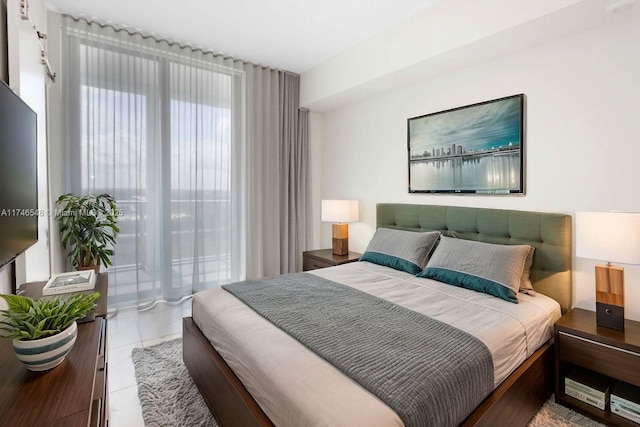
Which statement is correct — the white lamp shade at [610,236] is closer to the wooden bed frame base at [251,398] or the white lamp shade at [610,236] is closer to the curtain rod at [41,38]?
the wooden bed frame base at [251,398]

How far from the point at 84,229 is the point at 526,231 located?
3681mm

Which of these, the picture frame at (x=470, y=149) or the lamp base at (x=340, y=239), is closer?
the picture frame at (x=470, y=149)

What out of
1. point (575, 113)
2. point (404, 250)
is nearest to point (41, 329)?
point (404, 250)

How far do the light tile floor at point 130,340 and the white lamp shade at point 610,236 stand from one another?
2.77 metres

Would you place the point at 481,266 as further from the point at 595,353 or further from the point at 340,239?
the point at 340,239

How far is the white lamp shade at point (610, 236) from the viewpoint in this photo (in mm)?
1721

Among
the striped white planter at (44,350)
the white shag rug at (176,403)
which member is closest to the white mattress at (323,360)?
the white shag rug at (176,403)

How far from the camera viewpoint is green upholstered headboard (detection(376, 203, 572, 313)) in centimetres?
223

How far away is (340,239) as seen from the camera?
3.79m

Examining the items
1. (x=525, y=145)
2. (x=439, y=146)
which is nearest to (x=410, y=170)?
(x=439, y=146)

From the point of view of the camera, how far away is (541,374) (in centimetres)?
187

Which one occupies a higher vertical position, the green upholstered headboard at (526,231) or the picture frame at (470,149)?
the picture frame at (470,149)

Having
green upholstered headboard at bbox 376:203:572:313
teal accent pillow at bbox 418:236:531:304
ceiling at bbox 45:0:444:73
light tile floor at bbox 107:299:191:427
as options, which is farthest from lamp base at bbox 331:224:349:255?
ceiling at bbox 45:0:444:73

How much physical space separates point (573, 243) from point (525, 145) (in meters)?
0.80
